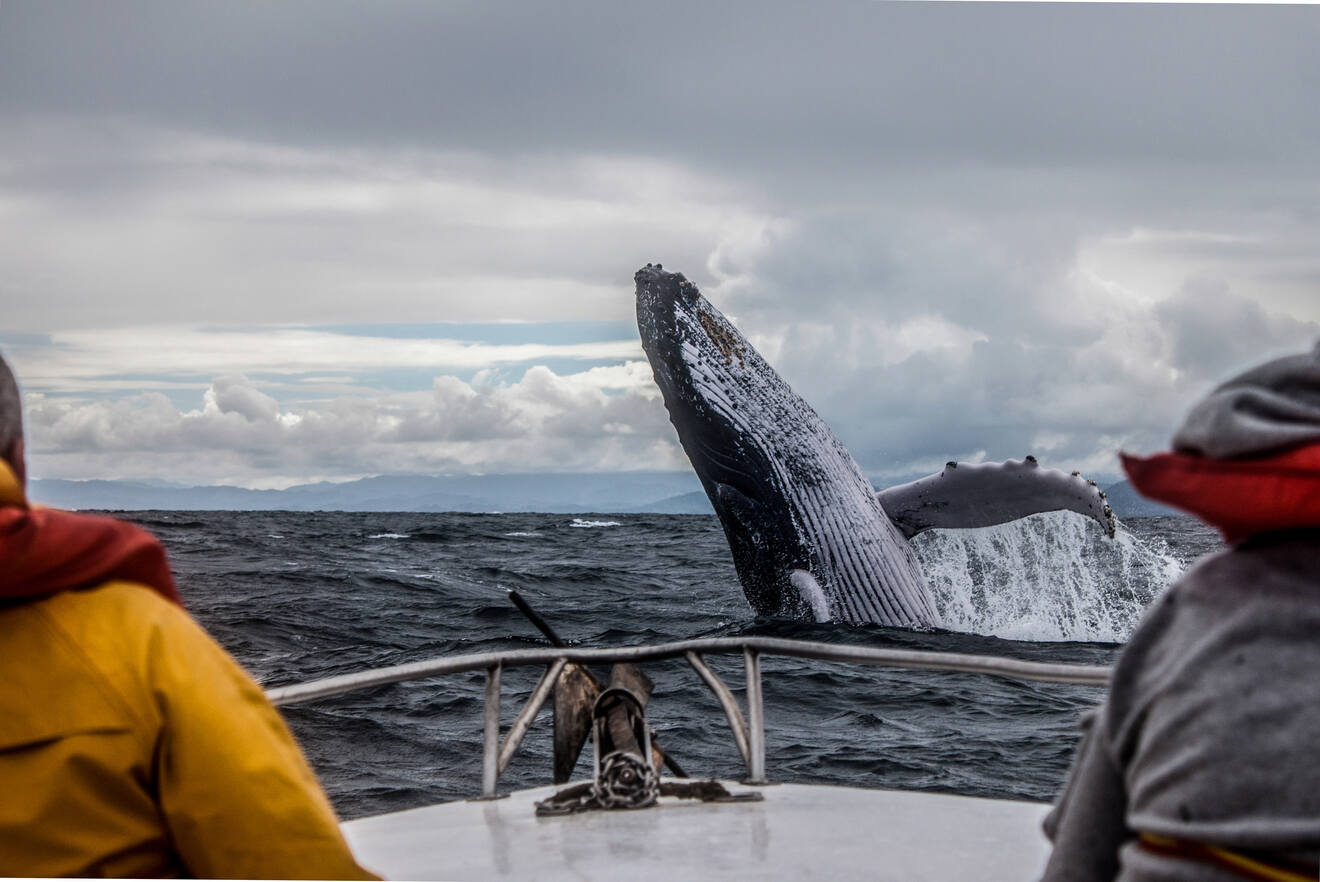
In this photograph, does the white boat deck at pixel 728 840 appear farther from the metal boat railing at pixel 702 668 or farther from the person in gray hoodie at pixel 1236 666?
the person in gray hoodie at pixel 1236 666

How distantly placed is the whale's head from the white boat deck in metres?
5.11

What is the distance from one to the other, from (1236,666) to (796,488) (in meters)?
7.88

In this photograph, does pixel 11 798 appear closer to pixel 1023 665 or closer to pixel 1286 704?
pixel 1286 704

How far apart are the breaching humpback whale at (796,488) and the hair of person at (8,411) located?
7.09 m

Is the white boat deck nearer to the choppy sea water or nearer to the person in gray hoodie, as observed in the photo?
the person in gray hoodie

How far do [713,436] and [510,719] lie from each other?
7.69 feet

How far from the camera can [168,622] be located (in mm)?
1097

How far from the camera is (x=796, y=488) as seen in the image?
876cm

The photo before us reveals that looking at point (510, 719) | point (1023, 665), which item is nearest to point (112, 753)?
point (1023, 665)

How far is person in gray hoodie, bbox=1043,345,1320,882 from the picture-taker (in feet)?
2.91

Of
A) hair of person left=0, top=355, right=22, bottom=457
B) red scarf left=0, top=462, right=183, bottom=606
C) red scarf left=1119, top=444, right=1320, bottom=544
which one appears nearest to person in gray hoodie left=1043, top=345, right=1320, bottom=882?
red scarf left=1119, top=444, right=1320, bottom=544

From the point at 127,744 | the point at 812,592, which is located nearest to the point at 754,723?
the point at 127,744

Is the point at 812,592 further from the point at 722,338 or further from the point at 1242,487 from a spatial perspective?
the point at 1242,487

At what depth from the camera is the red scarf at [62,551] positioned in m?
1.05
